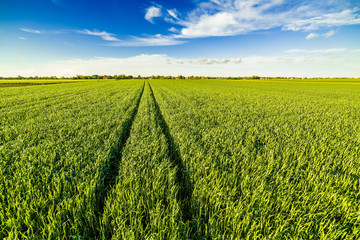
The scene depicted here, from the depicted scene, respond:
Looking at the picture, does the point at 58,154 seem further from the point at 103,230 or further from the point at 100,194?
the point at 103,230

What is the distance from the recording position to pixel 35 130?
5734 millimetres

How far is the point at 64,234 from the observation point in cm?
182

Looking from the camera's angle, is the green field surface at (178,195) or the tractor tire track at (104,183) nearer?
the green field surface at (178,195)

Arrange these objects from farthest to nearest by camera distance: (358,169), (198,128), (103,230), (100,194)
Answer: (198,128) → (358,169) → (100,194) → (103,230)

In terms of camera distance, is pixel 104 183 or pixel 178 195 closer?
pixel 178 195

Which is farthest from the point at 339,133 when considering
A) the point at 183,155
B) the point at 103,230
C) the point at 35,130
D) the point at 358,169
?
the point at 35,130

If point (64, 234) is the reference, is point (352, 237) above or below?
below

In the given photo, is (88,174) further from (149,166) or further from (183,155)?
(183,155)

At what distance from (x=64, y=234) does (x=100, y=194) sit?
806 millimetres

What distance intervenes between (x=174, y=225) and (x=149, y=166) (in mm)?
1667

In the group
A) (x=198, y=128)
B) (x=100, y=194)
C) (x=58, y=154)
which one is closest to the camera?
(x=100, y=194)

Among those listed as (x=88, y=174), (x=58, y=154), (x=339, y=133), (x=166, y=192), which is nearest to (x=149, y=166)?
(x=166, y=192)

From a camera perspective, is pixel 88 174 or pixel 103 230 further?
pixel 88 174

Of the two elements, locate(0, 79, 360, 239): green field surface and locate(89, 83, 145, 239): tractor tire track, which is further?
locate(89, 83, 145, 239): tractor tire track
